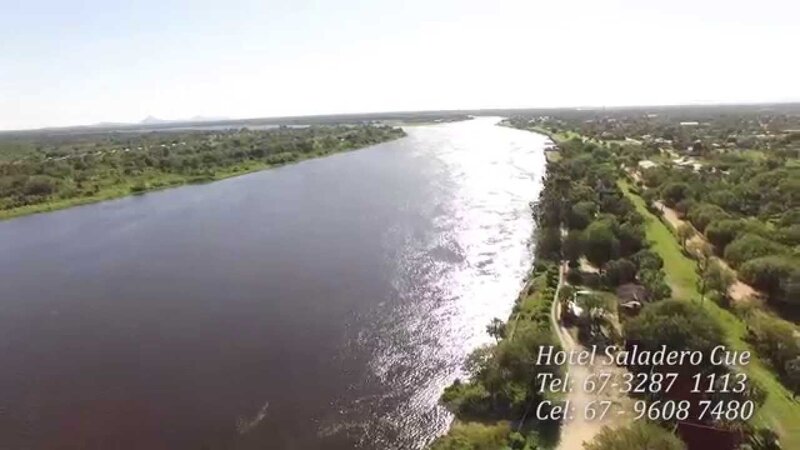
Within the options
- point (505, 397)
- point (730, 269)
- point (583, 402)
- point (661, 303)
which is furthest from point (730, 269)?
point (505, 397)

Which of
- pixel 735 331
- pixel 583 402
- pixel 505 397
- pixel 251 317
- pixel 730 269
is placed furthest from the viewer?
pixel 730 269

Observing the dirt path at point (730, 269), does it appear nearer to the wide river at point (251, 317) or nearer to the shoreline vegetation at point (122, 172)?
the wide river at point (251, 317)

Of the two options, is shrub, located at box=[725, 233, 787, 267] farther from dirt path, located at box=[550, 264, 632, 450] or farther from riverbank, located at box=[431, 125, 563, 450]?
riverbank, located at box=[431, 125, 563, 450]

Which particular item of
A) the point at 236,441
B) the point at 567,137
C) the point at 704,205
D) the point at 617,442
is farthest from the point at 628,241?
the point at 567,137

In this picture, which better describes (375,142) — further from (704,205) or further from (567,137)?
(704,205)

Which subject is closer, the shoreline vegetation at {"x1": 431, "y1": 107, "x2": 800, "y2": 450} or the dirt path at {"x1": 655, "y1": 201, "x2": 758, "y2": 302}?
the shoreline vegetation at {"x1": 431, "y1": 107, "x2": 800, "y2": 450}

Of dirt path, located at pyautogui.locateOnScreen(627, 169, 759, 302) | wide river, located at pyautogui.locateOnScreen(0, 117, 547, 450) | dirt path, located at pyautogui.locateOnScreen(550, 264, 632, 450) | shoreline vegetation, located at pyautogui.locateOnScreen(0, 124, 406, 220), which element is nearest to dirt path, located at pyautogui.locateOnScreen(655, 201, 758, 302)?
dirt path, located at pyautogui.locateOnScreen(627, 169, 759, 302)

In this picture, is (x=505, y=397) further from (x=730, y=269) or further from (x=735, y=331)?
(x=730, y=269)
